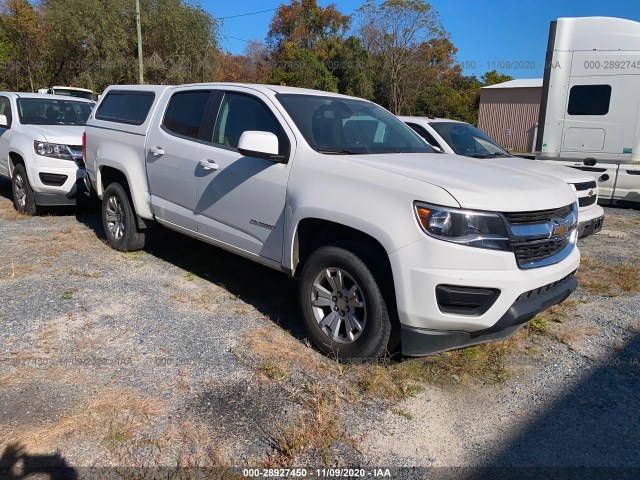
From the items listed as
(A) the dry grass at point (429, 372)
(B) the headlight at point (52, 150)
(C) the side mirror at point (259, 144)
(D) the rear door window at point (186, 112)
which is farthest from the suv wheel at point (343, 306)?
(B) the headlight at point (52, 150)

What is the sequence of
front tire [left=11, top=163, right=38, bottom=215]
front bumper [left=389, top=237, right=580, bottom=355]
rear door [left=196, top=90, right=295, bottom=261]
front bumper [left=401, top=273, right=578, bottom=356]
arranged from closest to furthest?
1. front bumper [left=389, top=237, right=580, bottom=355]
2. front bumper [left=401, top=273, right=578, bottom=356]
3. rear door [left=196, top=90, right=295, bottom=261]
4. front tire [left=11, top=163, right=38, bottom=215]

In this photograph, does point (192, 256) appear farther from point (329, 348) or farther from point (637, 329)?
point (637, 329)

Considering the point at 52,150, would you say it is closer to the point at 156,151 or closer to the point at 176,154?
the point at 156,151

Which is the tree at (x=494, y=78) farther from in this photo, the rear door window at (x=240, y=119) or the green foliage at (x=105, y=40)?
the rear door window at (x=240, y=119)

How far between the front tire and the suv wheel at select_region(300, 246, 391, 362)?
5.49m

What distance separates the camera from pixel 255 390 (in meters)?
3.22

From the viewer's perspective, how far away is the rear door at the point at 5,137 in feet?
26.1

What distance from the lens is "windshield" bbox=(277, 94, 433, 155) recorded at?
3965 millimetres

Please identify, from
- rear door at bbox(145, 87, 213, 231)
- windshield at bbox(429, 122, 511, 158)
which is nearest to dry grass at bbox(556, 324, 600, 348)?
rear door at bbox(145, 87, 213, 231)

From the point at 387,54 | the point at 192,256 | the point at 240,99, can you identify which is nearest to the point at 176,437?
the point at 240,99

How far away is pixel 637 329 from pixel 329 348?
261cm

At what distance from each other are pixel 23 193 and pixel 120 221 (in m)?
2.69

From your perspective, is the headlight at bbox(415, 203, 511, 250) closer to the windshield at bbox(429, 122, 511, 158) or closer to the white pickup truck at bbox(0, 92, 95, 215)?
the windshield at bbox(429, 122, 511, 158)

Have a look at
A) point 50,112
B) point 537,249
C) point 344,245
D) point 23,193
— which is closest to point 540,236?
point 537,249
